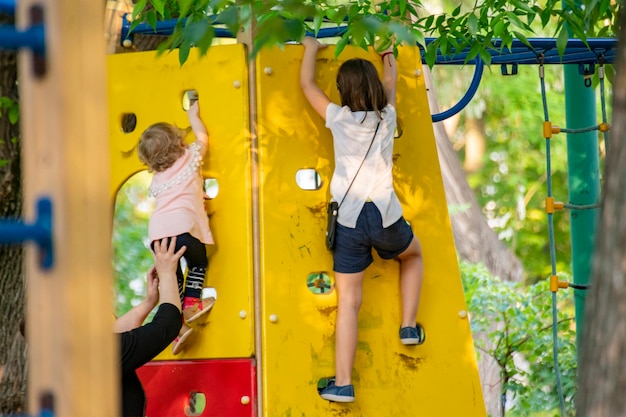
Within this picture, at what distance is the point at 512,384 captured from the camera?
24.7 ft

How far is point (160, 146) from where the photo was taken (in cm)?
488

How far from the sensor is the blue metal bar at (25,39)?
2.09 metres

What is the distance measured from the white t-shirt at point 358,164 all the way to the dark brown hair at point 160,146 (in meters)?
0.71

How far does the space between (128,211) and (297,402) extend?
15.2 meters

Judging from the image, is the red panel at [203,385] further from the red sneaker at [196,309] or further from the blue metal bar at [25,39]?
the blue metal bar at [25,39]

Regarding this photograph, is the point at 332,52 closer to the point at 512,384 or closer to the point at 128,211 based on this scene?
the point at 512,384

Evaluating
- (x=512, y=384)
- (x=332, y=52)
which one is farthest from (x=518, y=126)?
(x=332, y=52)

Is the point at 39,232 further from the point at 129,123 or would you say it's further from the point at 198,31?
the point at 129,123

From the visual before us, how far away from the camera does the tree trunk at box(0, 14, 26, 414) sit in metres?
4.78

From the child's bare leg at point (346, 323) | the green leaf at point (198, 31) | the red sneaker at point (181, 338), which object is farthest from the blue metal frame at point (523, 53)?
the green leaf at point (198, 31)

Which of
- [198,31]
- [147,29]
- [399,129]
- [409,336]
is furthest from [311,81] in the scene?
[198,31]

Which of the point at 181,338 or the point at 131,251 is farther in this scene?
the point at 131,251

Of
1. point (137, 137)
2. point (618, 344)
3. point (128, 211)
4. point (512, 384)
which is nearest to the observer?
point (618, 344)

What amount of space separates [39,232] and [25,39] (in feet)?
1.27
